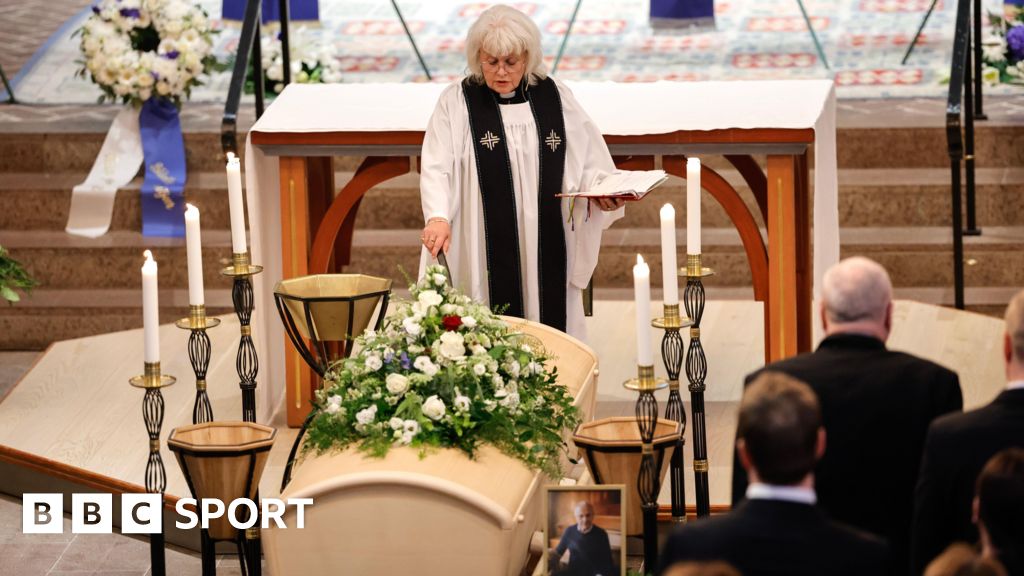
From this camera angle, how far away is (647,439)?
12.7 feet

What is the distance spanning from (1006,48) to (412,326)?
5.28 metres

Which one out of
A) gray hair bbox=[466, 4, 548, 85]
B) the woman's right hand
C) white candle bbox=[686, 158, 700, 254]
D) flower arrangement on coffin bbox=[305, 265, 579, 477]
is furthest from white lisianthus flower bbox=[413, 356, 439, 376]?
gray hair bbox=[466, 4, 548, 85]

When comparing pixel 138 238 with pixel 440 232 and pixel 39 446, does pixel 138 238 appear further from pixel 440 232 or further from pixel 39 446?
pixel 440 232

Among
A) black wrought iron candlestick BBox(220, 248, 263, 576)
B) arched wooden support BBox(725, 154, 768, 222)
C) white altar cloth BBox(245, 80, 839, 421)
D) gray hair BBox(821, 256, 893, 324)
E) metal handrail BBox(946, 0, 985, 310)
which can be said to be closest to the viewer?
gray hair BBox(821, 256, 893, 324)

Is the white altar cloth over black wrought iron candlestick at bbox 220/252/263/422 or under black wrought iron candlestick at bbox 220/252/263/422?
over

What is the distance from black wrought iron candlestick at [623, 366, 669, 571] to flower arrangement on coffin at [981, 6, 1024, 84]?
5.18 meters

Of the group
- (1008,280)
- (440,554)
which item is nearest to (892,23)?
Result: (1008,280)

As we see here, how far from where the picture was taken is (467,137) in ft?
18.0

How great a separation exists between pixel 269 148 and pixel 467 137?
76cm

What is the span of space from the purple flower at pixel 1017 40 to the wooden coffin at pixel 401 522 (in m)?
5.34

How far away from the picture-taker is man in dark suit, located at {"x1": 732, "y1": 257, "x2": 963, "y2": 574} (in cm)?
323

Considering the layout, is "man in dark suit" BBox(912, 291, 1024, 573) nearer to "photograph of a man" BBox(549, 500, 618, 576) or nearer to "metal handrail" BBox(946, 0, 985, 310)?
"photograph of a man" BBox(549, 500, 618, 576)

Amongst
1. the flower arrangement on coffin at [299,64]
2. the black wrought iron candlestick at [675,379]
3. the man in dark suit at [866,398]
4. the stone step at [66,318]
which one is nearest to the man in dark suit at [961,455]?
the man in dark suit at [866,398]

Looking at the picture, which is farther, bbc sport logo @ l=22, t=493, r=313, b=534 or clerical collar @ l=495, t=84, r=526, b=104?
clerical collar @ l=495, t=84, r=526, b=104
